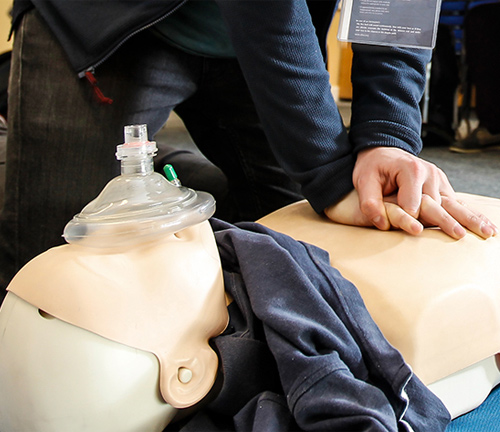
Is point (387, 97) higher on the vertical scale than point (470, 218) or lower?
higher

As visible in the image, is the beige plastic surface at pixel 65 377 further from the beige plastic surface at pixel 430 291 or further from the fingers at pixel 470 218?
the fingers at pixel 470 218

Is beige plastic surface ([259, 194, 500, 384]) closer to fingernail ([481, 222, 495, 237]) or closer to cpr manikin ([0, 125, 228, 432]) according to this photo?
fingernail ([481, 222, 495, 237])

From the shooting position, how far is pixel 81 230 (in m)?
0.56

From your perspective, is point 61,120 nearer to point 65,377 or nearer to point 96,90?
point 96,90

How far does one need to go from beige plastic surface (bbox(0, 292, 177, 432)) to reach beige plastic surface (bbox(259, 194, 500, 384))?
0.81 feet

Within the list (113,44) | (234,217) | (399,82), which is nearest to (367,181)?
(399,82)

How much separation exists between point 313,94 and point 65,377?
19.3 inches

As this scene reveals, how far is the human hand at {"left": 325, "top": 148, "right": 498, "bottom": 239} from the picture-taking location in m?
0.68

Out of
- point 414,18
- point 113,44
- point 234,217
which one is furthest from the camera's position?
point 234,217

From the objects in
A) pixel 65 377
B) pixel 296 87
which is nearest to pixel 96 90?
pixel 296 87

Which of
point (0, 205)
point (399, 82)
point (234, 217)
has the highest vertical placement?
point (399, 82)

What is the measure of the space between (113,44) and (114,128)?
16 centimetres

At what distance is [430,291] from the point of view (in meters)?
0.59

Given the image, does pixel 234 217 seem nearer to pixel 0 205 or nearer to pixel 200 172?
pixel 200 172
